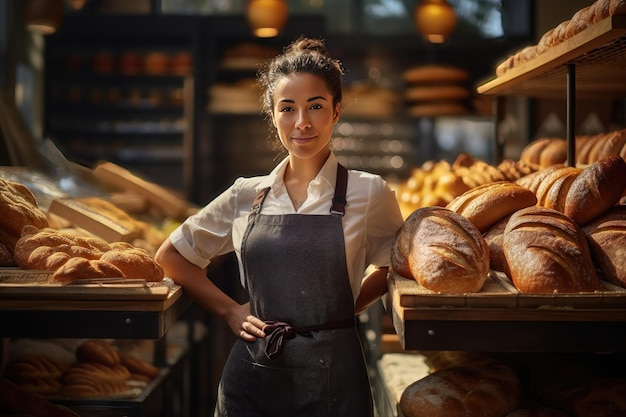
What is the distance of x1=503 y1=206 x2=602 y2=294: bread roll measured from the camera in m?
1.54

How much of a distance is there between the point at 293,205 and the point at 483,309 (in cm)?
61

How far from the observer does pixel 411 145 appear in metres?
6.46

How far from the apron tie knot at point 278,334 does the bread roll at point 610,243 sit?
68 cm

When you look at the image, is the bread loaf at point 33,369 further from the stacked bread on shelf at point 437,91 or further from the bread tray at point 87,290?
the stacked bread on shelf at point 437,91

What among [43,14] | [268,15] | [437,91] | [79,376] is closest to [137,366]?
[79,376]

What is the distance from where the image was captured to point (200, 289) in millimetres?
2008

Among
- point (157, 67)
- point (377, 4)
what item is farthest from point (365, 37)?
point (157, 67)

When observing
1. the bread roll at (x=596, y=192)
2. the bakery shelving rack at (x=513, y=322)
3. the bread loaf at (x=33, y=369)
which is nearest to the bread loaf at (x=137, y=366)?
the bread loaf at (x=33, y=369)

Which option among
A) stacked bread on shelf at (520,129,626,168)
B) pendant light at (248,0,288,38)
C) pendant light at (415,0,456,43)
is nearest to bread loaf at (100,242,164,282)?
stacked bread on shelf at (520,129,626,168)

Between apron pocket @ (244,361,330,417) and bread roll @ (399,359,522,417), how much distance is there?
260 mm

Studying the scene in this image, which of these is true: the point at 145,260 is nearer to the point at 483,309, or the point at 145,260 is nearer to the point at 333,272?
the point at 333,272

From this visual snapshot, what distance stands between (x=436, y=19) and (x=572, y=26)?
391 cm

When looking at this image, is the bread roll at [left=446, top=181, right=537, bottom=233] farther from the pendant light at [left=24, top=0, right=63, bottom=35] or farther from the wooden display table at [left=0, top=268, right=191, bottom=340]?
the pendant light at [left=24, top=0, right=63, bottom=35]

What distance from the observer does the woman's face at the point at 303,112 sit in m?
1.86
